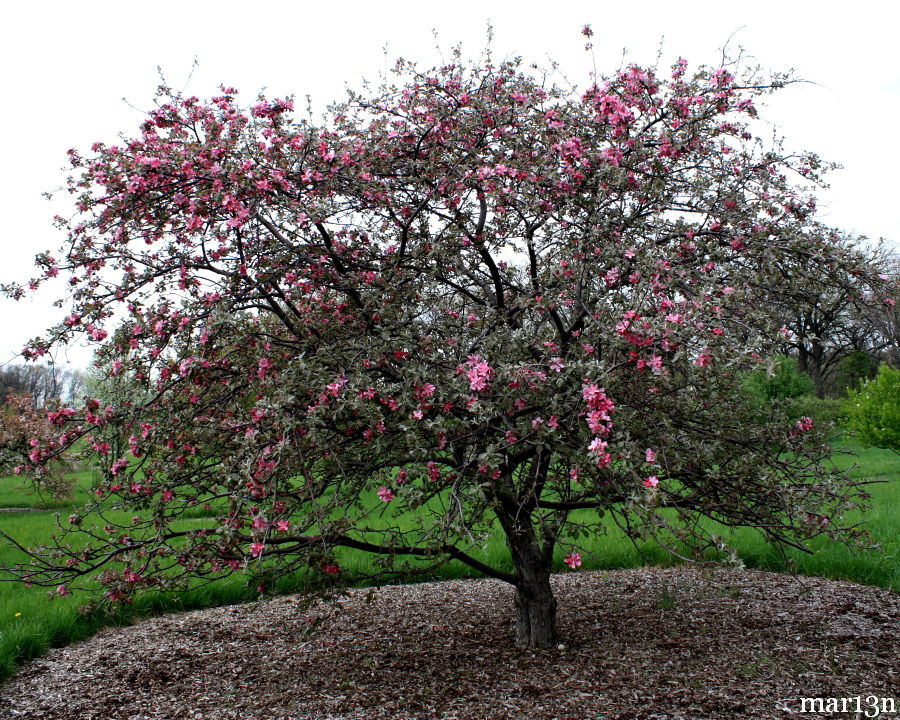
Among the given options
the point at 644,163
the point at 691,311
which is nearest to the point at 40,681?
the point at 691,311

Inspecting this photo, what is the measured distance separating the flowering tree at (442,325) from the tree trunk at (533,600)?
0.02 metres

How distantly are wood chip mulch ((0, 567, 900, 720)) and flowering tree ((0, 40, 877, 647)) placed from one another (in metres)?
0.66

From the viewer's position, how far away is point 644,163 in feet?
13.8

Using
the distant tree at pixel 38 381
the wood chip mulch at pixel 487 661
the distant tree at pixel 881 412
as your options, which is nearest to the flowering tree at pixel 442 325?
the wood chip mulch at pixel 487 661

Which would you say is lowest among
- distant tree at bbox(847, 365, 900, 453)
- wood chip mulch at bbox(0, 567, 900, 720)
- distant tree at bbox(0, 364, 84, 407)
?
wood chip mulch at bbox(0, 567, 900, 720)

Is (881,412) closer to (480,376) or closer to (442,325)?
(442,325)

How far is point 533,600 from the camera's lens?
15.5 ft

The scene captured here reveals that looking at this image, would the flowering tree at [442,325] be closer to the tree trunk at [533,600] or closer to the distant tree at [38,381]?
the tree trunk at [533,600]

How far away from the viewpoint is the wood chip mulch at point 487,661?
151 inches

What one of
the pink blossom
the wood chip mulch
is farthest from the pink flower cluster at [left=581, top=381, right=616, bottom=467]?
the wood chip mulch

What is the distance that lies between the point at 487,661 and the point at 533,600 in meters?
0.52

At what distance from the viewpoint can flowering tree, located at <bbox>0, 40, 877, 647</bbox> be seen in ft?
10.5

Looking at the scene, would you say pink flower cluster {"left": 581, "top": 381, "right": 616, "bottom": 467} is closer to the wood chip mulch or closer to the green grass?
the wood chip mulch

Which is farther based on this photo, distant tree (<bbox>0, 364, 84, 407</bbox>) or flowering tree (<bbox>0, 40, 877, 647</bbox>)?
distant tree (<bbox>0, 364, 84, 407</bbox>)
